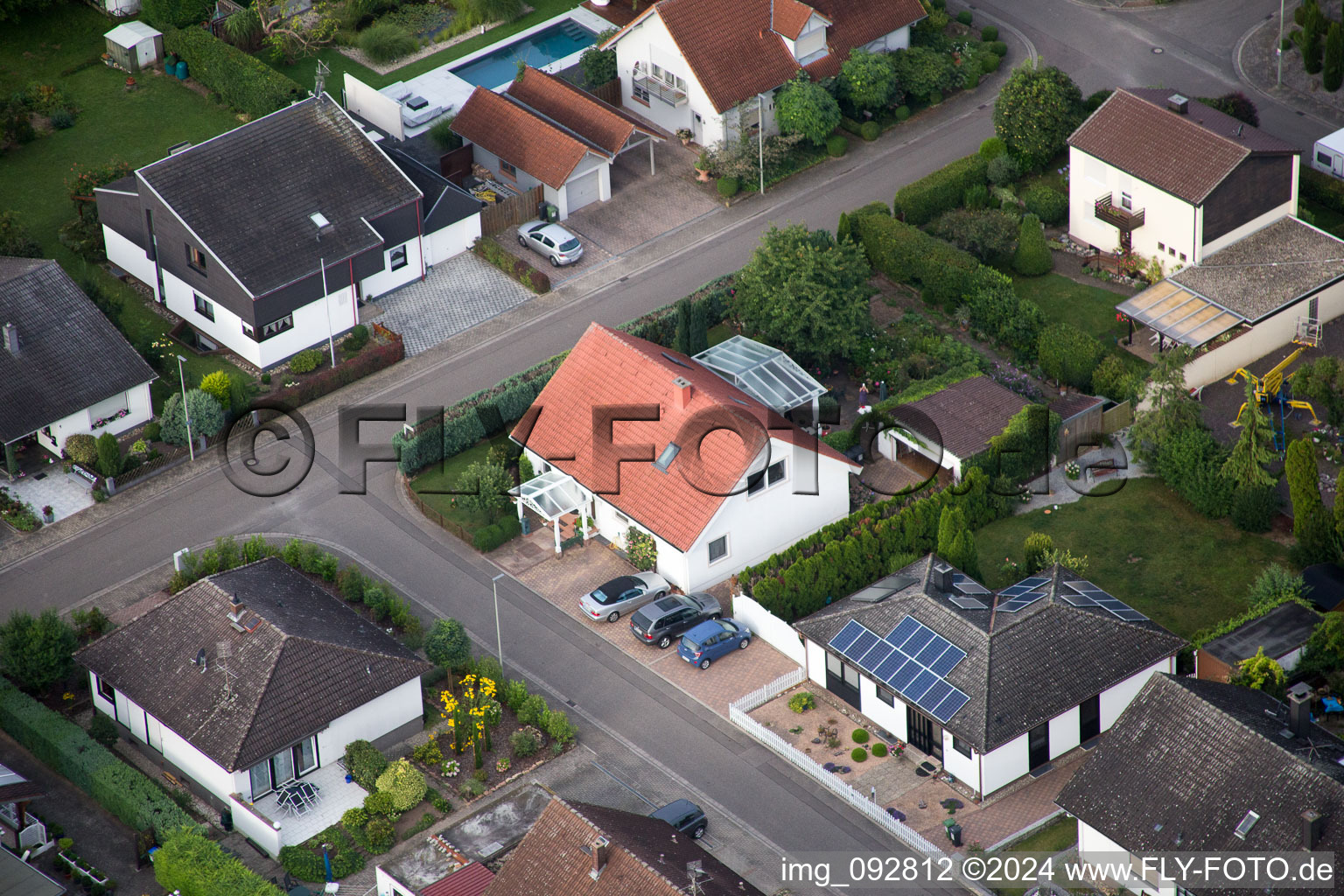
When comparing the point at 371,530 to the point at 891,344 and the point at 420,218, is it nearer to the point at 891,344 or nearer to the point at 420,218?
the point at 420,218

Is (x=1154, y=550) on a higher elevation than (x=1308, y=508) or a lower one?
lower

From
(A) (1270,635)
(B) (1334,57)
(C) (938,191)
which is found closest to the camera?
(A) (1270,635)

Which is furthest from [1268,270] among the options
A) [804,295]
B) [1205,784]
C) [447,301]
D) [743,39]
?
[447,301]

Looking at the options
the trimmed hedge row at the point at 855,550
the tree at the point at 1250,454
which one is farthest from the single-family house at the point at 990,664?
the tree at the point at 1250,454

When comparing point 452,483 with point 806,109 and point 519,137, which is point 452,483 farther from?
point 806,109

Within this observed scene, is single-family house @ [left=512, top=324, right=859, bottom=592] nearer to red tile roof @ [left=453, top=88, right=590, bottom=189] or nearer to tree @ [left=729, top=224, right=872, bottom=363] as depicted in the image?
tree @ [left=729, top=224, right=872, bottom=363]

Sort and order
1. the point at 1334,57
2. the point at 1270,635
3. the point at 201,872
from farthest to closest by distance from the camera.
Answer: the point at 1334,57 < the point at 1270,635 < the point at 201,872

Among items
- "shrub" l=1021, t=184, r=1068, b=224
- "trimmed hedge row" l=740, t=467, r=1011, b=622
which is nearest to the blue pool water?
"shrub" l=1021, t=184, r=1068, b=224

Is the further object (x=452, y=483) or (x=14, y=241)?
(x=14, y=241)
